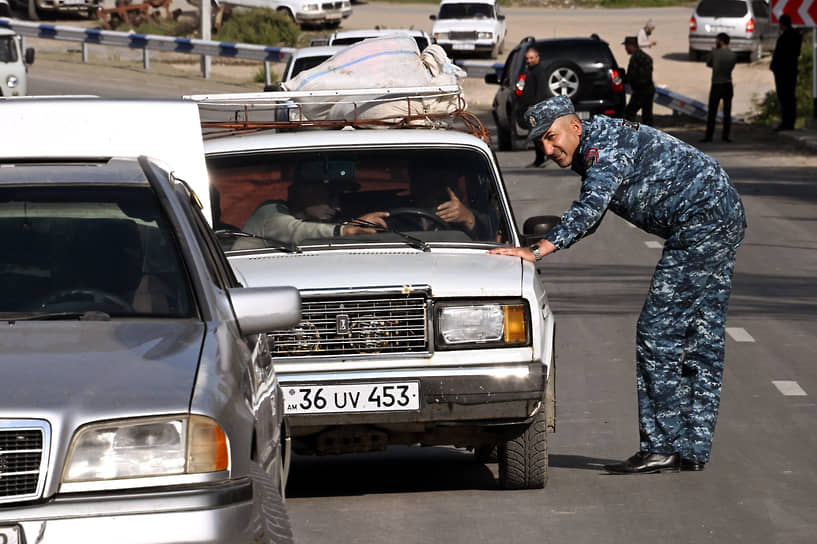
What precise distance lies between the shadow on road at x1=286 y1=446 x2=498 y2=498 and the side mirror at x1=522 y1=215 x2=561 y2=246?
1.16 meters

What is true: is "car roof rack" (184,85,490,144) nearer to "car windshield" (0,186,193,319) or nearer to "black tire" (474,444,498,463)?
"black tire" (474,444,498,463)

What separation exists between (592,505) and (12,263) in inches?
117

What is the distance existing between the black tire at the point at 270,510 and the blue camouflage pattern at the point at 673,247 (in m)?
2.99

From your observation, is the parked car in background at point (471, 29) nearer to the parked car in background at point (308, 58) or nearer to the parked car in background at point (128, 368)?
the parked car in background at point (308, 58)

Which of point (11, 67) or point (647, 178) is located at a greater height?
point (647, 178)

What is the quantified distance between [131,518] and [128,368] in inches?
18.7

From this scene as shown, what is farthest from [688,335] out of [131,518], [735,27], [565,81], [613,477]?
[735,27]

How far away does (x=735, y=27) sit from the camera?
154 feet

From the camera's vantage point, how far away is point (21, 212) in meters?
5.34

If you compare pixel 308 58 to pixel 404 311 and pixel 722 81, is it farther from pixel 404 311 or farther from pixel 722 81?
pixel 404 311

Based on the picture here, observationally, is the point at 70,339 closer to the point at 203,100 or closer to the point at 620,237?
the point at 203,100

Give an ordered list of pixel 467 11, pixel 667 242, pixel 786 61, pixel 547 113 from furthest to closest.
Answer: pixel 467 11, pixel 786 61, pixel 667 242, pixel 547 113

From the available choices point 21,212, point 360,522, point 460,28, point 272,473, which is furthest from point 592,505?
point 460,28

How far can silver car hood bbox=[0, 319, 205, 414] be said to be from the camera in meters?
4.12
